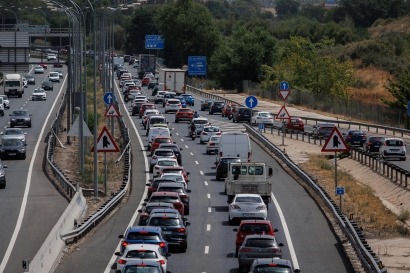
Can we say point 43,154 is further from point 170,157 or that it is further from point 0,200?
point 0,200

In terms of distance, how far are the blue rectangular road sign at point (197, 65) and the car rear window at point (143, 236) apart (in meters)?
108

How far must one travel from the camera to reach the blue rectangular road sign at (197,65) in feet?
450

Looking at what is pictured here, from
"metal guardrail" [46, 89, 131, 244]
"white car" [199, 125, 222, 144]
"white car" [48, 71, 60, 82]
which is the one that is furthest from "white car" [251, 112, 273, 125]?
"white car" [48, 71, 60, 82]

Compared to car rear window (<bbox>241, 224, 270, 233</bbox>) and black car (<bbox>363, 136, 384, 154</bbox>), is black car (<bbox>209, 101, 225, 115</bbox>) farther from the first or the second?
car rear window (<bbox>241, 224, 270, 233</bbox>)

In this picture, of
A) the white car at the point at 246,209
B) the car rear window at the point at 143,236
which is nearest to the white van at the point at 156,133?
the white car at the point at 246,209

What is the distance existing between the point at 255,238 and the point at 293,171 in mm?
25680

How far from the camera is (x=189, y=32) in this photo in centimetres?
16338

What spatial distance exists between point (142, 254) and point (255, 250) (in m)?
3.43

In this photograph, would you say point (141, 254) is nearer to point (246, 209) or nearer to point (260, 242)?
point (260, 242)

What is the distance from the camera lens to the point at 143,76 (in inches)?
6009

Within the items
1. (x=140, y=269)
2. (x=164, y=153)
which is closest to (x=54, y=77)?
(x=164, y=153)

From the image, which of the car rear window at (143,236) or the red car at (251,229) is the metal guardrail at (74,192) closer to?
the car rear window at (143,236)

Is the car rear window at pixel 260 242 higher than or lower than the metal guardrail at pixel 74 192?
higher

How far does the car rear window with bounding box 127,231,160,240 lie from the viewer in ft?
96.3
